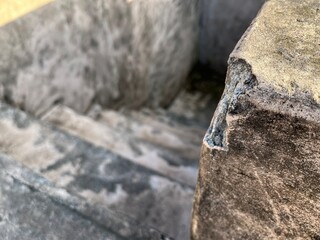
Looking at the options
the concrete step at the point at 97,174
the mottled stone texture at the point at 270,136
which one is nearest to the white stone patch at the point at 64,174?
the concrete step at the point at 97,174

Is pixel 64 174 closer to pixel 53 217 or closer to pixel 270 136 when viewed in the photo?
pixel 53 217

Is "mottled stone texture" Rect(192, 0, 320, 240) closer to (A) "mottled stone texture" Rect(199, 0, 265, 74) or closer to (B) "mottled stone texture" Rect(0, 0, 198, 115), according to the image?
(B) "mottled stone texture" Rect(0, 0, 198, 115)

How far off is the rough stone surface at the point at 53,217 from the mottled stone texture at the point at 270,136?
0.29m

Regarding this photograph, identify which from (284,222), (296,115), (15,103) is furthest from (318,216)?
(15,103)

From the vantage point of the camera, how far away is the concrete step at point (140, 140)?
1984mm

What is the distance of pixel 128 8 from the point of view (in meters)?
2.41

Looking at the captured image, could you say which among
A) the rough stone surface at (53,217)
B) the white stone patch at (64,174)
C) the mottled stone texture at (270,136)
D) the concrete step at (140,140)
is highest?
the mottled stone texture at (270,136)

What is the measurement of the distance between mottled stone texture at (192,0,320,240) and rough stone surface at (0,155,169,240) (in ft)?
0.94

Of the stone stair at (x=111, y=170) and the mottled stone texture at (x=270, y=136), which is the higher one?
the mottled stone texture at (x=270, y=136)

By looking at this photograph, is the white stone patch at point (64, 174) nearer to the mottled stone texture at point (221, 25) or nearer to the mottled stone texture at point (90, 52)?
the mottled stone texture at point (90, 52)

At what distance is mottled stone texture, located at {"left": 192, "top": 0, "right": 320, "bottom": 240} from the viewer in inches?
33.2

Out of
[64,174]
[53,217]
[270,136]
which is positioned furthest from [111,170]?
[270,136]

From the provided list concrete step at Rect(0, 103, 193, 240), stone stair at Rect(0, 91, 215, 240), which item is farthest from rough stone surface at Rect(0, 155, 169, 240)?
concrete step at Rect(0, 103, 193, 240)

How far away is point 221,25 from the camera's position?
3.99m
